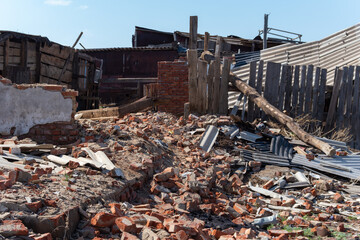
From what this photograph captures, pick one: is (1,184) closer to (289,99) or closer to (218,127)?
(218,127)

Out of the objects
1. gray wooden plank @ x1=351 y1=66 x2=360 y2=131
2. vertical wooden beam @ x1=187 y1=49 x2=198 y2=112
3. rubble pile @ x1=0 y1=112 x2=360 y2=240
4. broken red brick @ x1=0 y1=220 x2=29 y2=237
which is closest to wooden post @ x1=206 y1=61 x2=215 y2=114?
vertical wooden beam @ x1=187 y1=49 x2=198 y2=112

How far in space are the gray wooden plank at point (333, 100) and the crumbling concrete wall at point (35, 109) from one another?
5813 millimetres


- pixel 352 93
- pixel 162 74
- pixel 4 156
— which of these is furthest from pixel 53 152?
pixel 352 93

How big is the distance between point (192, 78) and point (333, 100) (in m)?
3.35

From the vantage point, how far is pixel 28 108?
600 cm

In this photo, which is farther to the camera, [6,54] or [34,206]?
[6,54]

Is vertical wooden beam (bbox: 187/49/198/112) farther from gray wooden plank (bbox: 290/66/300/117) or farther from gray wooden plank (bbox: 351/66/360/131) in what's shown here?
gray wooden plank (bbox: 351/66/360/131)

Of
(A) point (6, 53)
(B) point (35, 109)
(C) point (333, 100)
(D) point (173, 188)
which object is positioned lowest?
(D) point (173, 188)

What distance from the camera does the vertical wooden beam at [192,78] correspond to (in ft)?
27.2

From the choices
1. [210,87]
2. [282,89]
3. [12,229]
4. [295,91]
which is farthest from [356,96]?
[12,229]

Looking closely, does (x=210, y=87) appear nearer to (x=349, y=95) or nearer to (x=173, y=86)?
(x=173, y=86)

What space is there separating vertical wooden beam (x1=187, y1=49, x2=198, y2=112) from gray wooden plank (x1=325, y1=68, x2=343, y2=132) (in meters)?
3.14

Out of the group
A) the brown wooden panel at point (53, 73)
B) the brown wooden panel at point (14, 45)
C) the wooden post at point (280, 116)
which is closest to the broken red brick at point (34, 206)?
the wooden post at point (280, 116)

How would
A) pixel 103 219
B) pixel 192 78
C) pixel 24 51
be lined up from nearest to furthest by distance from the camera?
pixel 103 219
pixel 192 78
pixel 24 51
